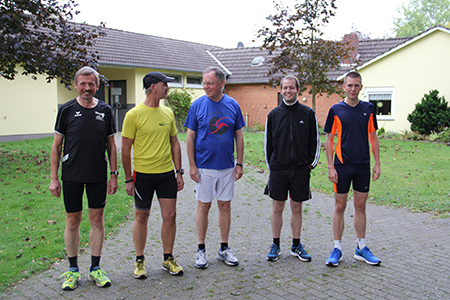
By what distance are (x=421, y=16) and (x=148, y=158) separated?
7236 centimetres

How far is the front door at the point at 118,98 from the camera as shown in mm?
23453

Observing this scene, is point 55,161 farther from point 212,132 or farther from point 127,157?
point 212,132

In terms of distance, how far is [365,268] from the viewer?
470 centimetres

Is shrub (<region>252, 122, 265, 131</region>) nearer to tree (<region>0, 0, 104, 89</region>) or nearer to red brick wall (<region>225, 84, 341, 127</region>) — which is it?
red brick wall (<region>225, 84, 341, 127</region>)

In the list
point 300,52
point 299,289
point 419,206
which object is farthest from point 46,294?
point 300,52

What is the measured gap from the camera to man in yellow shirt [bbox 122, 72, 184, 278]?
14.4ft

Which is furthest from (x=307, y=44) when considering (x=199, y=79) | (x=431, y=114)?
(x=199, y=79)

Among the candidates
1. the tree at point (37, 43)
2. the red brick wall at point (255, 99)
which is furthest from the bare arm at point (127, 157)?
the red brick wall at point (255, 99)

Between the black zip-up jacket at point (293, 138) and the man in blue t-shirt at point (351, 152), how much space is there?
22 centimetres

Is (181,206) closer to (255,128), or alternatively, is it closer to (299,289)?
(299,289)

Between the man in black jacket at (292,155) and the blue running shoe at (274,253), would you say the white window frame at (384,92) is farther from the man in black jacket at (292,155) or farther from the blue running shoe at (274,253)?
the blue running shoe at (274,253)

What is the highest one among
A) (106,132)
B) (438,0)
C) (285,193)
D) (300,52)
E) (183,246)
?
(438,0)

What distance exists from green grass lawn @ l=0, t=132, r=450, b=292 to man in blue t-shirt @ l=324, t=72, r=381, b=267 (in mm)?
3158

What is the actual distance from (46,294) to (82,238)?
180 centimetres
